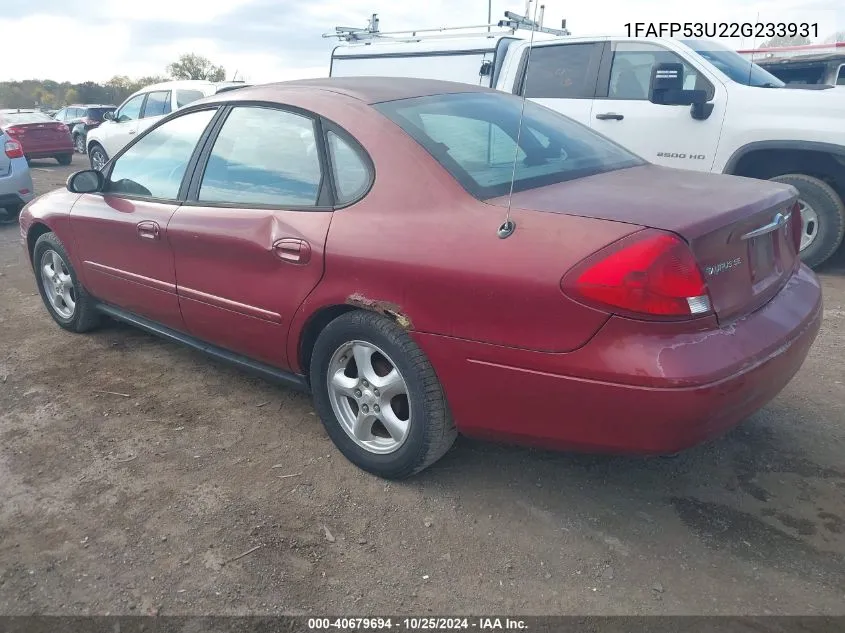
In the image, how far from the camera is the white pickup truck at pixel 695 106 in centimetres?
532

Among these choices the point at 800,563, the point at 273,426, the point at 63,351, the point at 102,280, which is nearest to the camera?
the point at 800,563

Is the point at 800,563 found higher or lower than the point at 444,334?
lower

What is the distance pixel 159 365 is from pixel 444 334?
232 cm

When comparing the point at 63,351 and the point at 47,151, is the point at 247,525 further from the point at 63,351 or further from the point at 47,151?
the point at 47,151

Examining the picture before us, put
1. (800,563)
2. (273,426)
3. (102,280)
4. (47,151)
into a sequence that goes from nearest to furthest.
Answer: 1. (800,563)
2. (273,426)
3. (102,280)
4. (47,151)

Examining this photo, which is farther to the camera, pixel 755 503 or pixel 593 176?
pixel 593 176

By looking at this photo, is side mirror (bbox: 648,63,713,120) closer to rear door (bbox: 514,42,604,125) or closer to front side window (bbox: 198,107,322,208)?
rear door (bbox: 514,42,604,125)

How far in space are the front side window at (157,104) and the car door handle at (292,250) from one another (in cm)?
998

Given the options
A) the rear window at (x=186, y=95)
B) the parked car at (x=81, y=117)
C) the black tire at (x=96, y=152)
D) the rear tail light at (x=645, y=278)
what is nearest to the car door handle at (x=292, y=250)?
the rear tail light at (x=645, y=278)

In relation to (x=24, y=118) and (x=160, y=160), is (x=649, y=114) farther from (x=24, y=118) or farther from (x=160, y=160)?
(x=24, y=118)

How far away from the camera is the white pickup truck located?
532 centimetres

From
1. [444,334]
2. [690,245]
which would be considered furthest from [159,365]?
[690,245]

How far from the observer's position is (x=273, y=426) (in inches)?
128

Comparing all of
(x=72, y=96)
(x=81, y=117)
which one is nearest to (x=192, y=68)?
(x=72, y=96)
